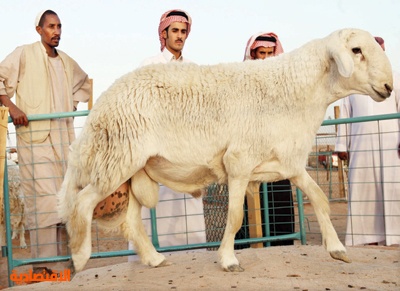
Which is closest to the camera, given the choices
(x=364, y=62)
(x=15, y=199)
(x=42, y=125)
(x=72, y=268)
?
(x=364, y=62)

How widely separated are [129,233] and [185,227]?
4.08 ft

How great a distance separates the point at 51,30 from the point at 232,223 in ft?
9.70

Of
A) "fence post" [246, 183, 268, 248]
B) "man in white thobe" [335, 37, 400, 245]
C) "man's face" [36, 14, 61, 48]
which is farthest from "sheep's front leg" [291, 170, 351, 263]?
"man's face" [36, 14, 61, 48]

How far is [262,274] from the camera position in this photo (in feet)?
16.3

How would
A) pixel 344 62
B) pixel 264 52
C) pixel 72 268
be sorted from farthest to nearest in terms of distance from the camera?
pixel 264 52 → pixel 72 268 → pixel 344 62

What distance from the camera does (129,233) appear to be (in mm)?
5406

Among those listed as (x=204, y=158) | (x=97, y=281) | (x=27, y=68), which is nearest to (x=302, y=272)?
(x=204, y=158)

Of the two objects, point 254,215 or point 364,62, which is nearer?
point 364,62

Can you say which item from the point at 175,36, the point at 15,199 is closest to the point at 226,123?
the point at 175,36

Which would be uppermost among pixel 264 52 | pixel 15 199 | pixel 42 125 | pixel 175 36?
pixel 175 36

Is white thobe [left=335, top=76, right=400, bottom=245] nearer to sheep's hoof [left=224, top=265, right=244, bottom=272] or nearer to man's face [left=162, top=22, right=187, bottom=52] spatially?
man's face [left=162, top=22, right=187, bottom=52]

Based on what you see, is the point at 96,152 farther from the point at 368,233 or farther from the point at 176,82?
the point at 368,233

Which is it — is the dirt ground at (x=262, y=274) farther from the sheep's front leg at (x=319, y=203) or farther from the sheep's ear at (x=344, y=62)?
the sheep's ear at (x=344, y=62)

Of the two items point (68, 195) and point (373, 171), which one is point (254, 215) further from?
point (68, 195)
